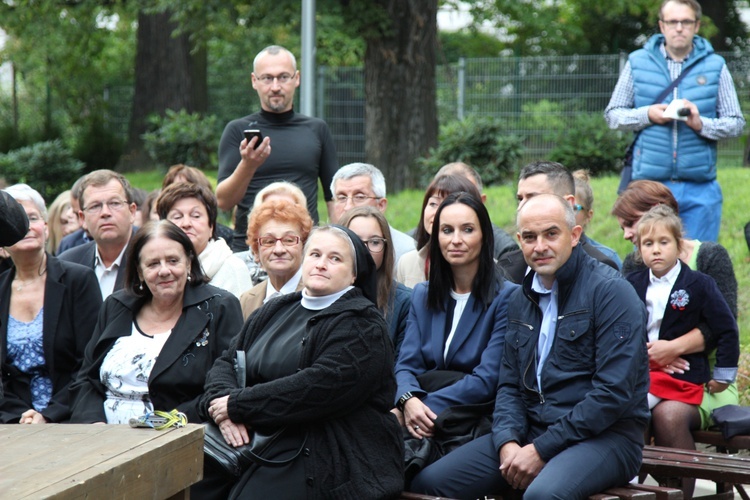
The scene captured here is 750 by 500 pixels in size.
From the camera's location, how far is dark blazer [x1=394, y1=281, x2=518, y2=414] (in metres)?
4.91

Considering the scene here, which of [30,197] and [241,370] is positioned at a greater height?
[30,197]

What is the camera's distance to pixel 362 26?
1404cm

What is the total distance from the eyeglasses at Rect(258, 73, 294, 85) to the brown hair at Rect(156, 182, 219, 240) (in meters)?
0.99

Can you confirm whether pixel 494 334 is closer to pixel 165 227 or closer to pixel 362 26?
pixel 165 227

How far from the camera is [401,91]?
14.2 metres

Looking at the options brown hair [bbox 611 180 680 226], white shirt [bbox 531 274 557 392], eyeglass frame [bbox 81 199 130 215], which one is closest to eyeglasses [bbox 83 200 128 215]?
eyeglass frame [bbox 81 199 130 215]

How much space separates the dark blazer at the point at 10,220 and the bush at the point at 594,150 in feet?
31.6

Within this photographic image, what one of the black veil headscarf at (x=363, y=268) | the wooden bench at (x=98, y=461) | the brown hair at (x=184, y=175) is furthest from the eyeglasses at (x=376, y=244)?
the brown hair at (x=184, y=175)

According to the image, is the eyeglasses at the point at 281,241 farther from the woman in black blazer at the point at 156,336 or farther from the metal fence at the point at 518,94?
the metal fence at the point at 518,94

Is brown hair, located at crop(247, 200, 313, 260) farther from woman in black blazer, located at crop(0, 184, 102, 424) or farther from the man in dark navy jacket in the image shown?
the man in dark navy jacket

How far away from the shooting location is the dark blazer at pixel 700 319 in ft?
17.7

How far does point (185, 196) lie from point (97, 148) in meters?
16.0

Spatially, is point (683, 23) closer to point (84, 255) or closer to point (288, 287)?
point (288, 287)

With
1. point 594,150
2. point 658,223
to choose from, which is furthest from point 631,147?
point 594,150
